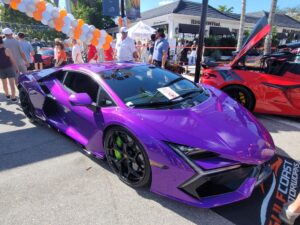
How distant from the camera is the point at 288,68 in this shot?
15.1 feet

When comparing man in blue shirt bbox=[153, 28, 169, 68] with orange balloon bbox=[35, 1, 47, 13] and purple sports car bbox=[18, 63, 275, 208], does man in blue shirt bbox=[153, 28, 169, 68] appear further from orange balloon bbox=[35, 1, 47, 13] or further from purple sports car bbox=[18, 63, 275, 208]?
orange balloon bbox=[35, 1, 47, 13]

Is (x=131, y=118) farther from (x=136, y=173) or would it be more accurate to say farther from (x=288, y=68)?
(x=288, y=68)

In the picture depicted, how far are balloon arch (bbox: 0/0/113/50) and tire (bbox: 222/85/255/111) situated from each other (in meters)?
5.22

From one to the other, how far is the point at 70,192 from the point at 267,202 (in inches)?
75.7

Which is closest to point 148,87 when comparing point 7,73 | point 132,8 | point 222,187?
point 222,187

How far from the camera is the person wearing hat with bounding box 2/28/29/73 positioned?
235 inches

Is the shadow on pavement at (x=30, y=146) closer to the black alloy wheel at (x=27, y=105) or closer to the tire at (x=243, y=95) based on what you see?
the black alloy wheel at (x=27, y=105)

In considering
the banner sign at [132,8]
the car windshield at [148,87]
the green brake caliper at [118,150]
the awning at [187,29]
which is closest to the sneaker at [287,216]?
the car windshield at [148,87]

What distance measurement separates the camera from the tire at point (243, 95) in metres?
4.71

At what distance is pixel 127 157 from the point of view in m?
2.57

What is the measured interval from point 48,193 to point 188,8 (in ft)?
84.1

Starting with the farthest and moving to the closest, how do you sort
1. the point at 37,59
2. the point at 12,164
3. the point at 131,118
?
the point at 37,59 < the point at 12,164 < the point at 131,118

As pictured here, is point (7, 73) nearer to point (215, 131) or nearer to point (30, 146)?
point (30, 146)

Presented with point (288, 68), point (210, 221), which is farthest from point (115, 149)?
point (288, 68)
